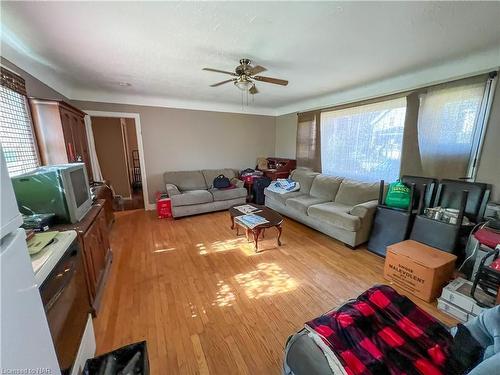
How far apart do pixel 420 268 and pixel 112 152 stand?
6.19 metres

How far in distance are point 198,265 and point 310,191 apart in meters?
2.50

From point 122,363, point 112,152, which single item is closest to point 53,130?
point 122,363

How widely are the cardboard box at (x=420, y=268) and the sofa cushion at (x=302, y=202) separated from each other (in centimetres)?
146

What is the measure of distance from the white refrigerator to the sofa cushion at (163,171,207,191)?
13.1ft

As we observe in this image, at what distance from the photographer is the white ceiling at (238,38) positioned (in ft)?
4.91

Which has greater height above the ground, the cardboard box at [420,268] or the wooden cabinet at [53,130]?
Answer: the wooden cabinet at [53,130]

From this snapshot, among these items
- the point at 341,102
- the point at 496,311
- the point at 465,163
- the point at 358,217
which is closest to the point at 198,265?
the point at 358,217

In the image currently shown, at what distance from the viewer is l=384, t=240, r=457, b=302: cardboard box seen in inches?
72.2

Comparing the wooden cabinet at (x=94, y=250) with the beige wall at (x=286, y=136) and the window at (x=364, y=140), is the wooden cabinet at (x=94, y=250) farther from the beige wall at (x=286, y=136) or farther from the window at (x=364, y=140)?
the beige wall at (x=286, y=136)

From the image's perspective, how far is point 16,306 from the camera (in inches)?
19.3

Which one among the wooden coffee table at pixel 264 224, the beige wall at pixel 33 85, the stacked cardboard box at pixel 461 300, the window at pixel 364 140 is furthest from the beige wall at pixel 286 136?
the beige wall at pixel 33 85

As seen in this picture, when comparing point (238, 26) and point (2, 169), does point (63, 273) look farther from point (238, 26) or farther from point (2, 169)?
point (238, 26)

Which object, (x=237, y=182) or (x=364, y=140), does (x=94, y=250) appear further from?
(x=364, y=140)

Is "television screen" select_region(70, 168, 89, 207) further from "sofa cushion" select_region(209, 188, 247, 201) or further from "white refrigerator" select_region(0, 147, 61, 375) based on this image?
"sofa cushion" select_region(209, 188, 247, 201)
